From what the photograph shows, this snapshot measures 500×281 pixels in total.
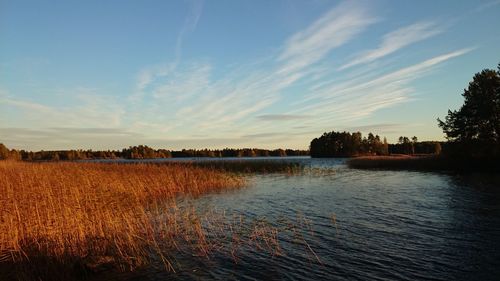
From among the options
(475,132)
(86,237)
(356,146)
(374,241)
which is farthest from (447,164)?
(356,146)

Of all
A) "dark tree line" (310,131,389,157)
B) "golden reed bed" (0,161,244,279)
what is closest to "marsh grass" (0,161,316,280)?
"golden reed bed" (0,161,244,279)

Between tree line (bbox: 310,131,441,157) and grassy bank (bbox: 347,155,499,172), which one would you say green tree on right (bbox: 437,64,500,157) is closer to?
grassy bank (bbox: 347,155,499,172)

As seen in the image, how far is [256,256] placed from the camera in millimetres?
11273

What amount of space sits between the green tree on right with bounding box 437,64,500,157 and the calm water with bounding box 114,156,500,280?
29.4 meters

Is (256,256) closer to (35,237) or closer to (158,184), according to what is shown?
(35,237)

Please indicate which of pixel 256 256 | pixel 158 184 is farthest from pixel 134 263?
pixel 158 184

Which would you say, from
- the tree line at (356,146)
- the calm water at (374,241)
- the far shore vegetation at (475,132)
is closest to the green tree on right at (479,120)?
the far shore vegetation at (475,132)

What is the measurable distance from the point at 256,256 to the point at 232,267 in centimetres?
123

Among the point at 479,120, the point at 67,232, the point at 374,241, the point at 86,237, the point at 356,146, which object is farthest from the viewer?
the point at 356,146

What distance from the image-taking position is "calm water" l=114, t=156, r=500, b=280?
9766mm

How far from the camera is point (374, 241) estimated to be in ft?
42.4

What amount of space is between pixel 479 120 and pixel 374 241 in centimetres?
4656

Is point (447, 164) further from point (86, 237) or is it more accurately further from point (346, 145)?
point (346, 145)

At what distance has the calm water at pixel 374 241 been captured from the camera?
9766mm
